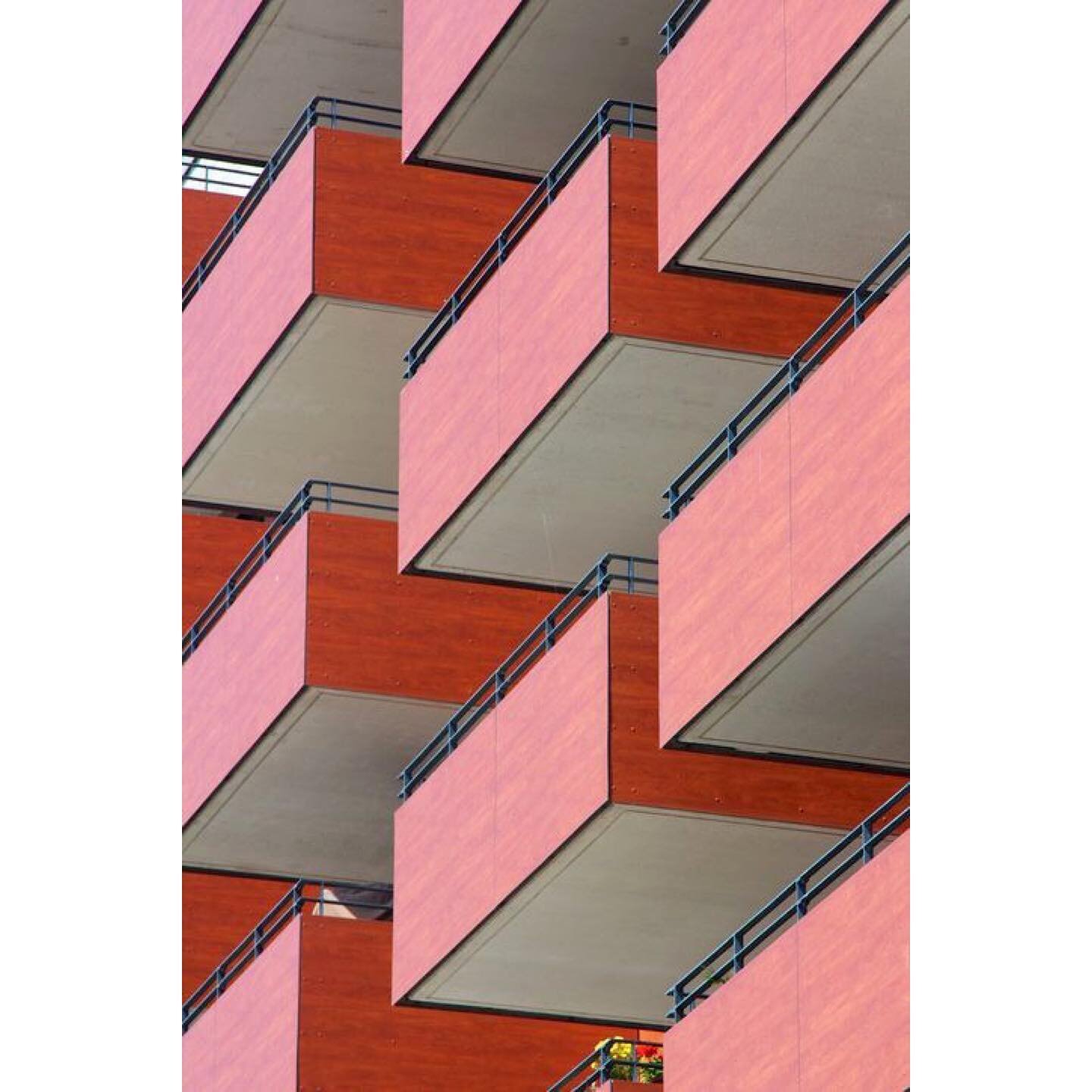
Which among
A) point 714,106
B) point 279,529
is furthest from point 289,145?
point 714,106

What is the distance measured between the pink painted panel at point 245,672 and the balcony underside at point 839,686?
6.97 m

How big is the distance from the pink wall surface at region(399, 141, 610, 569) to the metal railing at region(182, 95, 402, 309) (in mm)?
3555

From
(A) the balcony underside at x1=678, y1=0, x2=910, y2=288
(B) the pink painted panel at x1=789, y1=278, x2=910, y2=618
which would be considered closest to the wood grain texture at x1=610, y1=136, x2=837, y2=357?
(A) the balcony underside at x1=678, y1=0, x2=910, y2=288

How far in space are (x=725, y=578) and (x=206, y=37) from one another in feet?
53.3

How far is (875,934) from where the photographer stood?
24.6 meters

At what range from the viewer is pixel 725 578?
91.1 feet

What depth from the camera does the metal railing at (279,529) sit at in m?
36.8

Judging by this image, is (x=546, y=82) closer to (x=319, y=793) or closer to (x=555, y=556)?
(x=555, y=556)

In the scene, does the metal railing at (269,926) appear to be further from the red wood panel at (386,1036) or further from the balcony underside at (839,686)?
the balcony underside at (839,686)

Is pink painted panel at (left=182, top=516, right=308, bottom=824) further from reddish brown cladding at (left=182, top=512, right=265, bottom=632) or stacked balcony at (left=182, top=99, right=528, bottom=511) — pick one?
reddish brown cladding at (left=182, top=512, right=265, bottom=632)

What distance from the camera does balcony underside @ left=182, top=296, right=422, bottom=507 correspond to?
36906mm

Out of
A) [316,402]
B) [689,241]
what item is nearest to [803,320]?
[689,241]

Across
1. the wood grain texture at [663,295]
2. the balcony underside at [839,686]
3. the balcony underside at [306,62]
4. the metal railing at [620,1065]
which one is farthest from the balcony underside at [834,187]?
the balcony underside at [306,62]
